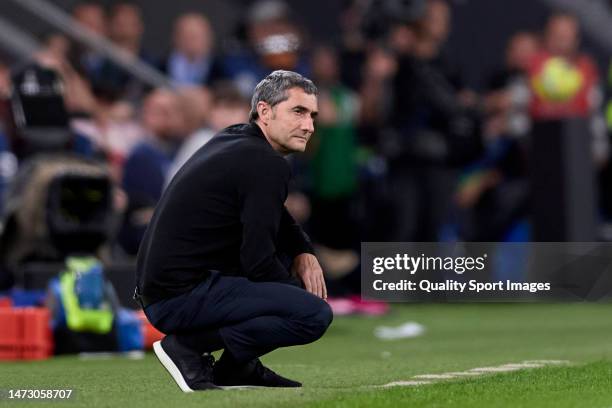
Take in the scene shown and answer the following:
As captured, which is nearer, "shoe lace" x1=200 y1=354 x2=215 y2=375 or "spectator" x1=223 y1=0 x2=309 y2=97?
"shoe lace" x1=200 y1=354 x2=215 y2=375

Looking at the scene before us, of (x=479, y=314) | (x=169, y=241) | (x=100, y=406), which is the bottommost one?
(x=479, y=314)

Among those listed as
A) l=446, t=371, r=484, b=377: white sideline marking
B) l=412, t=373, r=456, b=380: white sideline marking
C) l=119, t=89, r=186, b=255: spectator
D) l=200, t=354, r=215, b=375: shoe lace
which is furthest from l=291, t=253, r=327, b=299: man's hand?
l=119, t=89, r=186, b=255: spectator

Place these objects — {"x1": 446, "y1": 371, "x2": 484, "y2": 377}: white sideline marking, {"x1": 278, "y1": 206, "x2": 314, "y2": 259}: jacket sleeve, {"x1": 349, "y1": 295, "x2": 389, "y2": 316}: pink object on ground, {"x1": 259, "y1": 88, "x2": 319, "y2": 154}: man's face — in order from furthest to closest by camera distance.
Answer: {"x1": 349, "y1": 295, "x2": 389, "y2": 316}: pink object on ground → {"x1": 446, "y1": 371, "x2": 484, "y2": 377}: white sideline marking → {"x1": 278, "y1": 206, "x2": 314, "y2": 259}: jacket sleeve → {"x1": 259, "y1": 88, "x2": 319, "y2": 154}: man's face

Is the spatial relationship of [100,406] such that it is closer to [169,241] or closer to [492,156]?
[169,241]

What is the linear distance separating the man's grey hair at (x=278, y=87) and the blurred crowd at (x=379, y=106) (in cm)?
600

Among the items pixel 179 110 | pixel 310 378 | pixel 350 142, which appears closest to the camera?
pixel 310 378

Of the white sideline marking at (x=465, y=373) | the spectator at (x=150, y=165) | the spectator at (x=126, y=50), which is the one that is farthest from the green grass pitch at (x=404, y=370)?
the spectator at (x=126, y=50)

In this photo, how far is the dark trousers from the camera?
275 inches

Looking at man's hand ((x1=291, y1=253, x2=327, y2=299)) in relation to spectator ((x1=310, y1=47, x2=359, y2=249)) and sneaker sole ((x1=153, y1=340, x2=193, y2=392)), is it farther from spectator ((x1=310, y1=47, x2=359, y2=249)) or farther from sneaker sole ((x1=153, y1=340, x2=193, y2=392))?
spectator ((x1=310, y1=47, x2=359, y2=249))

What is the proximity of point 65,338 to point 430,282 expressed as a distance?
11.1ft

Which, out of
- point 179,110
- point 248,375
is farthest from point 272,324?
point 179,110

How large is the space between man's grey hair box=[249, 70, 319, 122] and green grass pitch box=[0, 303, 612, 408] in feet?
4.33

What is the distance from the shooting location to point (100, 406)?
674 cm

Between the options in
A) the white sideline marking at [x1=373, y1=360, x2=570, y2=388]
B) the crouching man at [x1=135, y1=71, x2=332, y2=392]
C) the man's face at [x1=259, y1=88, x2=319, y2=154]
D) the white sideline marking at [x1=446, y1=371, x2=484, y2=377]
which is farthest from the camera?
the white sideline marking at [x1=446, y1=371, x2=484, y2=377]
